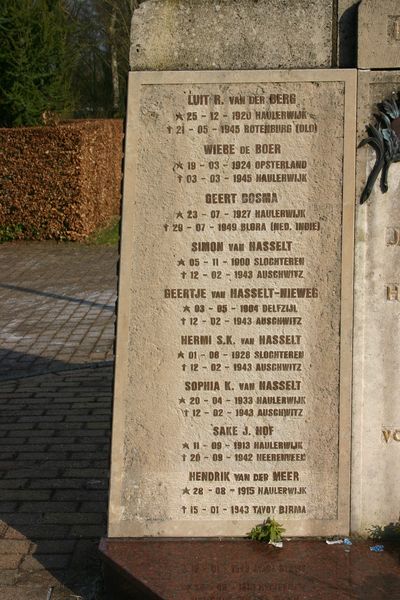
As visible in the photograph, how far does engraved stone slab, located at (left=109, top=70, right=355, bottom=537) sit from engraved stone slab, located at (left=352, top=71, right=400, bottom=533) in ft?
0.24

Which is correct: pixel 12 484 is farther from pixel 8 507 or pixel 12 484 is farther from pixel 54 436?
pixel 54 436

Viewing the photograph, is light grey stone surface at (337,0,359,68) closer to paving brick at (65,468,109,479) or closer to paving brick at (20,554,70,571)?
paving brick at (20,554,70,571)

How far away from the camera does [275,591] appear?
3.57 metres

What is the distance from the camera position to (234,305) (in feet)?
12.8

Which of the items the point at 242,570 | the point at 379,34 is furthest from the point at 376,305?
the point at 242,570

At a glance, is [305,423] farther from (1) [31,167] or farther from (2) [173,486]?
(1) [31,167]

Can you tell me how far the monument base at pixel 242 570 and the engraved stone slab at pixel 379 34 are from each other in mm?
2254

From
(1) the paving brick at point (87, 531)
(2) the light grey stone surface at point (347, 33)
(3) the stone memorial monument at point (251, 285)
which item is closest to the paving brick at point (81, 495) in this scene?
(1) the paving brick at point (87, 531)

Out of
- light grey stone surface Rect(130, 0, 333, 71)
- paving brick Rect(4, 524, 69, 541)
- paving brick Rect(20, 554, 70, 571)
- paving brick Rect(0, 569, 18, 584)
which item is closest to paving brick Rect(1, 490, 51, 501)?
paving brick Rect(4, 524, 69, 541)

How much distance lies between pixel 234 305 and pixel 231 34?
48.8 inches

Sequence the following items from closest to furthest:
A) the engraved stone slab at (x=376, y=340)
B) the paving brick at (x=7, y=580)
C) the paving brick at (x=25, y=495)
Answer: the engraved stone slab at (x=376, y=340)
the paving brick at (x=7, y=580)
the paving brick at (x=25, y=495)

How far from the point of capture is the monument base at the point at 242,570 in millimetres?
3568

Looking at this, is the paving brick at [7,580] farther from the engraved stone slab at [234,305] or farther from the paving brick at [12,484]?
the paving brick at [12,484]

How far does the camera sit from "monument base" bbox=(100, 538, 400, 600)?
140 inches
